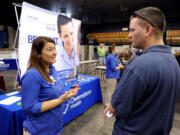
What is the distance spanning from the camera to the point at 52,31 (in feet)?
6.47

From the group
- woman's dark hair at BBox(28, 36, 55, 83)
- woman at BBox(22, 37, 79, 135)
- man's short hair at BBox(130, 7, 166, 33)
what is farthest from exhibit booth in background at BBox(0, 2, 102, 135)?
man's short hair at BBox(130, 7, 166, 33)

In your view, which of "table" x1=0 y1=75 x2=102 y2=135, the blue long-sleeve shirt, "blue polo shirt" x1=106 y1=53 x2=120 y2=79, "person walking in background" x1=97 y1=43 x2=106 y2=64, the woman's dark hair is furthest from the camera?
"person walking in background" x1=97 y1=43 x2=106 y2=64

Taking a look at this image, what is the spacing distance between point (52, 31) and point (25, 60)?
655 mm

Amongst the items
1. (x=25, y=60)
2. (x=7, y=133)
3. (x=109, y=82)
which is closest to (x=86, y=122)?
(x=109, y=82)

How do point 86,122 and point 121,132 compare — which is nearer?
point 121,132

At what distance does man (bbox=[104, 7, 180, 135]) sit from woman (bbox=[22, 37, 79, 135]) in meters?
0.49

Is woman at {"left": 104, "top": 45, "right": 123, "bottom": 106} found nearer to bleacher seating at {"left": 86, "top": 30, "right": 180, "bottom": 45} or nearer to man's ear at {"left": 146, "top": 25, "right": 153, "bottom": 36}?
man's ear at {"left": 146, "top": 25, "right": 153, "bottom": 36}

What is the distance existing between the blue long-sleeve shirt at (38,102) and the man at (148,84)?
Answer: 1.66 ft

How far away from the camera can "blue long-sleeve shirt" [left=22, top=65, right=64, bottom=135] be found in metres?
0.86

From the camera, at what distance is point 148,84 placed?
24.2 inches

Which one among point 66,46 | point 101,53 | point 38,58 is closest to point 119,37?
point 101,53

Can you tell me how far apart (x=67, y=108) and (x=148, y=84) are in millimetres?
1726

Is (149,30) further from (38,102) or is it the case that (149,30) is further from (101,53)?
(101,53)

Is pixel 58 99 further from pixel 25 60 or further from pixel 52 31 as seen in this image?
pixel 52 31
